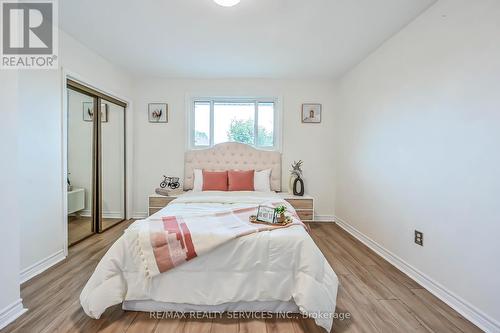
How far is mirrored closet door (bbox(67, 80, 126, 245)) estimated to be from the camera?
2.91 metres

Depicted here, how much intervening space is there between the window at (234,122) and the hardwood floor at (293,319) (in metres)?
2.41

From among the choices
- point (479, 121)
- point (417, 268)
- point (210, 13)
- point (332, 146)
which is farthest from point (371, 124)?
point (210, 13)

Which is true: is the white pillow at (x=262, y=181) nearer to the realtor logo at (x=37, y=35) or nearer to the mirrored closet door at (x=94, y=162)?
the mirrored closet door at (x=94, y=162)

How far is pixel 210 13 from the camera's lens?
7.43 feet

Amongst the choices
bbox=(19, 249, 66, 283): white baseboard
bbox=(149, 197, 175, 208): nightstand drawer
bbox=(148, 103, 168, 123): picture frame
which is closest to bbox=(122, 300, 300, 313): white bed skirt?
bbox=(19, 249, 66, 283): white baseboard

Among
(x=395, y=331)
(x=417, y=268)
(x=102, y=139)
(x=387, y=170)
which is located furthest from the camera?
(x=102, y=139)

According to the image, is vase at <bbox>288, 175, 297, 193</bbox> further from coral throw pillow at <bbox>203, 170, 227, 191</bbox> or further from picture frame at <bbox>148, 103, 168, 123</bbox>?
picture frame at <bbox>148, 103, 168, 123</bbox>

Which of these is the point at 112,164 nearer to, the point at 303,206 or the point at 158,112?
the point at 158,112

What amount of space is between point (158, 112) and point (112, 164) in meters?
1.12

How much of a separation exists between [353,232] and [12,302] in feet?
11.7

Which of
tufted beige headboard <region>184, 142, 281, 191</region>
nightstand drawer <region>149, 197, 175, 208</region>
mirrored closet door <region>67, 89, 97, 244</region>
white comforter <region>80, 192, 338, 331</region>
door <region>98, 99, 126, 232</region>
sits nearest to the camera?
white comforter <region>80, 192, 338, 331</region>

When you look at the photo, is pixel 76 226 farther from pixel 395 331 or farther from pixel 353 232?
pixel 353 232

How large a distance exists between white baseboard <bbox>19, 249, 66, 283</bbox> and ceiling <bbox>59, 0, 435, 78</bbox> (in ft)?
7.72

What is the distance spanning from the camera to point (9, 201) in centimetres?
159
